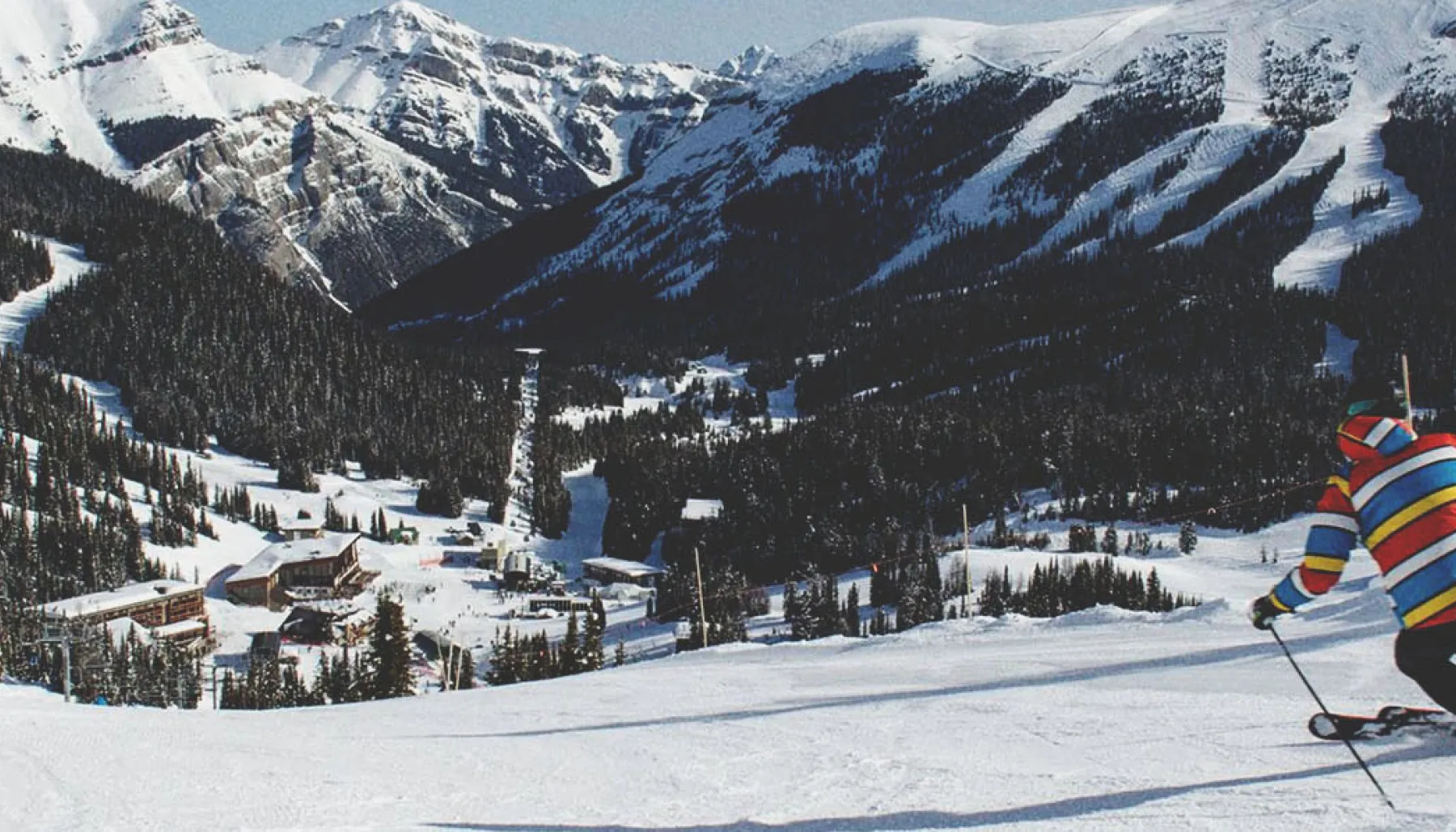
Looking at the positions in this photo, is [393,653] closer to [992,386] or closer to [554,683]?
[554,683]

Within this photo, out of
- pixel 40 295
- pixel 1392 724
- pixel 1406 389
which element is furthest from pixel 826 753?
pixel 40 295

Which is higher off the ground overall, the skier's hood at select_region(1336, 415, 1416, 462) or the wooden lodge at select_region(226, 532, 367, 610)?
the skier's hood at select_region(1336, 415, 1416, 462)

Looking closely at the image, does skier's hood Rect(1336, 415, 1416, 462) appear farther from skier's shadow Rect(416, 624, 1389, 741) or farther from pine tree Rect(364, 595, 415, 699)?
pine tree Rect(364, 595, 415, 699)

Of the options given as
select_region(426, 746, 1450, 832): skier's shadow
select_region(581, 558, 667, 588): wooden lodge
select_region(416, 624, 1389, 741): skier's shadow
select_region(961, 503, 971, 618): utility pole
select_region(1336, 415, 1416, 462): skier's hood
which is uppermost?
select_region(1336, 415, 1416, 462): skier's hood

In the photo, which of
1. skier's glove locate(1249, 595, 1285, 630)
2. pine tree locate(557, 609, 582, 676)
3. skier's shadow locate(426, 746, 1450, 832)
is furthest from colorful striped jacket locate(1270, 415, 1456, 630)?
pine tree locate(557, 609, 582, 676)

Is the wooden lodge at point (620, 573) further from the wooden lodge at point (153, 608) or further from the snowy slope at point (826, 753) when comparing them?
the snowy slope at point (826, 753)

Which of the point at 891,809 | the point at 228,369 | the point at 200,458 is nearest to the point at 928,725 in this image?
the point at 891,809

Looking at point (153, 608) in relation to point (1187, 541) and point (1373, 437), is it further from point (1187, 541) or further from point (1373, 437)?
point (1373, 437)
